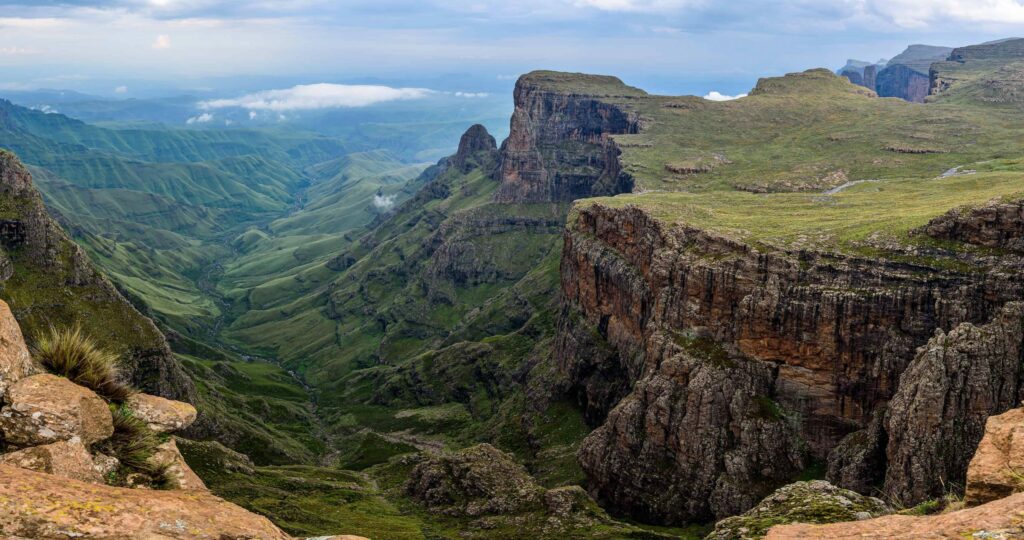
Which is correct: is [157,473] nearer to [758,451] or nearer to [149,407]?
[149,407]

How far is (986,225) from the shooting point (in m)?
90.3

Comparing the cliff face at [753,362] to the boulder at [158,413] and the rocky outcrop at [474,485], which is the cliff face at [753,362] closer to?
the rocky outcrop at [474,485]

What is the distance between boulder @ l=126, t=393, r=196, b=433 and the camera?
30.9m

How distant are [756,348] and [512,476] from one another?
47757 mm

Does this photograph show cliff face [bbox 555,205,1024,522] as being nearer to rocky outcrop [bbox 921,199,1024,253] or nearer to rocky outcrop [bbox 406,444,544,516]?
rocky outcrop [bbox 921,199,1024,253]

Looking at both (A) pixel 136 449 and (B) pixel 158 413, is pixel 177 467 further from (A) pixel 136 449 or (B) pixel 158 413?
(B) pixel 158 413

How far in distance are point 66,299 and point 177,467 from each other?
18816cm

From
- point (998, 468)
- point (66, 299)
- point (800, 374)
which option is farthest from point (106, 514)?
point (66, 299)

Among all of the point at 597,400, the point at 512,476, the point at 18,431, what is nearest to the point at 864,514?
the point at 18,431

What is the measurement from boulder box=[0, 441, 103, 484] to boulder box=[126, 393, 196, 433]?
12.9ft

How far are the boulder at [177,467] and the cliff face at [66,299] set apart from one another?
168952 millimetres

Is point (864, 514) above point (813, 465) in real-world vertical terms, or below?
above

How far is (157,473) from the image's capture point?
28812 millimetres

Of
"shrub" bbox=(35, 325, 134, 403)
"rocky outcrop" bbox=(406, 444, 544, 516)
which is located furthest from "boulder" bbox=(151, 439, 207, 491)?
"rocky outcrop" bbox=(406, 444, 544, 516)
